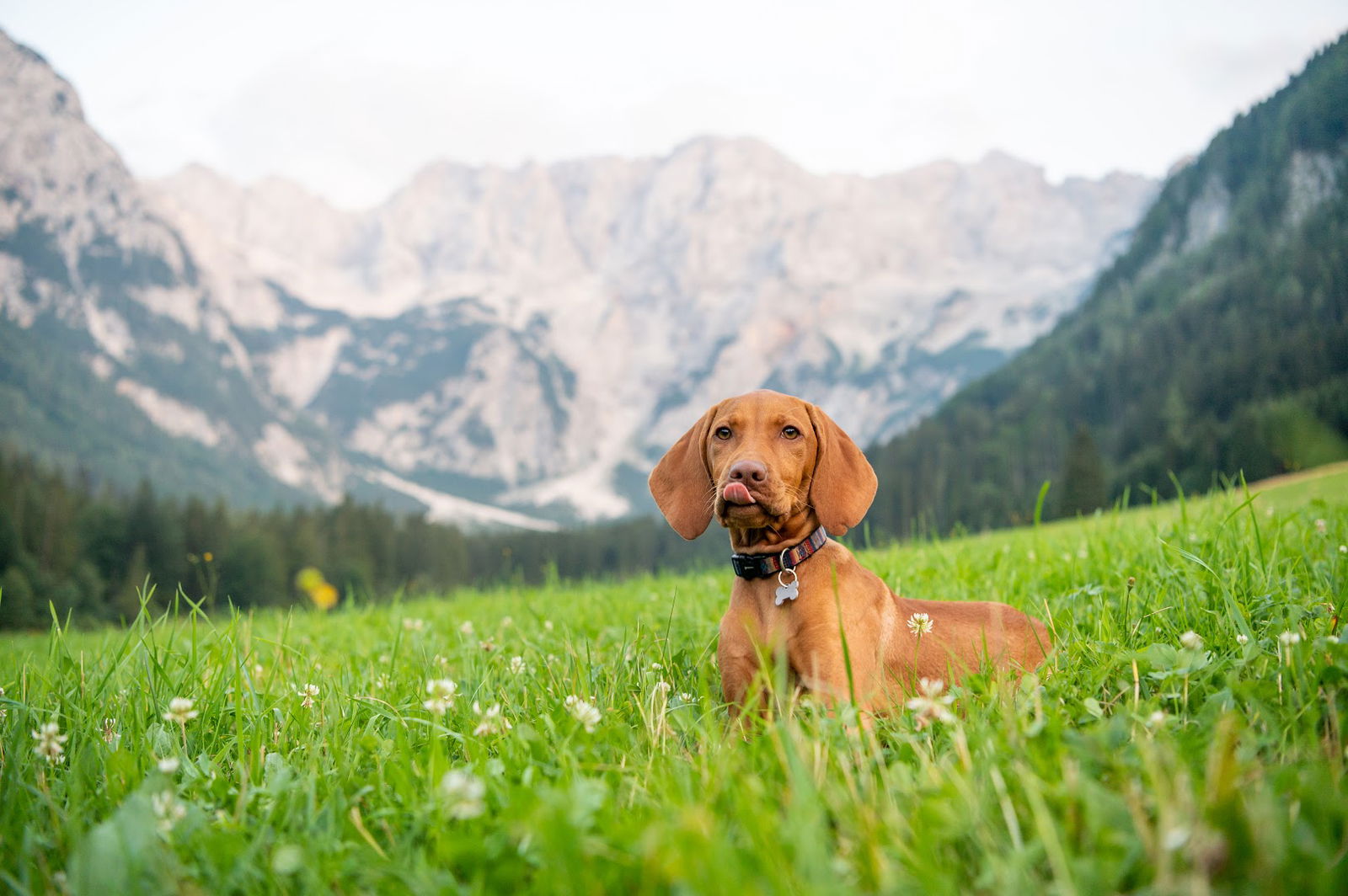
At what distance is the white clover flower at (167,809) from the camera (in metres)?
2.42

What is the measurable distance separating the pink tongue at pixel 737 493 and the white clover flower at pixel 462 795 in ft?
6.13

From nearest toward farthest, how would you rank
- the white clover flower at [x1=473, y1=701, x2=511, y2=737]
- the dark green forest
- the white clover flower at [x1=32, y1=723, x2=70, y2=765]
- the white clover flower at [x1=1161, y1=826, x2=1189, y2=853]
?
the white clover flower at [x1=1161, y1=826, x2=1189, y2=853]
the white clover flower at [x1=32, y1=723, x2=70, y2=765]
the white clover flower at [x1=473, y1=701, x2=511, y2=737]
the dark green forest

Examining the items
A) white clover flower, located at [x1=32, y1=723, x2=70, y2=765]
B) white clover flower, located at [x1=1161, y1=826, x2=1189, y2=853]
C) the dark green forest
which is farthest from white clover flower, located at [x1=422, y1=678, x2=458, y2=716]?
the dark green forest

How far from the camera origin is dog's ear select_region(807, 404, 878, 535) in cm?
426

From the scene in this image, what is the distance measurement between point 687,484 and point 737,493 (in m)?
0.80

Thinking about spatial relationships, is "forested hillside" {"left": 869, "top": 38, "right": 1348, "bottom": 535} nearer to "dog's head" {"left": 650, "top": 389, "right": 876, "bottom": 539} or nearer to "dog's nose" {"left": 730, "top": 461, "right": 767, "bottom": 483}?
"dog's head" {"left": 650, "top": 389, "right": 876, "bottom": 539}

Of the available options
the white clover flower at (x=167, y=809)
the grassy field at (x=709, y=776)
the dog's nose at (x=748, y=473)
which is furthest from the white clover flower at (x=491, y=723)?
the dog's nose at (x=748, y=473)

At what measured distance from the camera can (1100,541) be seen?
7160mm

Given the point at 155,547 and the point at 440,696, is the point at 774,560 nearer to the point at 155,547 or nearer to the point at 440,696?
the point at 440,696

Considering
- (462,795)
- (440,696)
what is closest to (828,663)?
(440,696)

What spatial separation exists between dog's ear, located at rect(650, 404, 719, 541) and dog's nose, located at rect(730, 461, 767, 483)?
50cm

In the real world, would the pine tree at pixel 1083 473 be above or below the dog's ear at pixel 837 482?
below

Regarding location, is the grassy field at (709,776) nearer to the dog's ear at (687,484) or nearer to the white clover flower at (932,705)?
the white clover flower at (932,705)

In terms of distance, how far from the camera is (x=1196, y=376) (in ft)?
384
